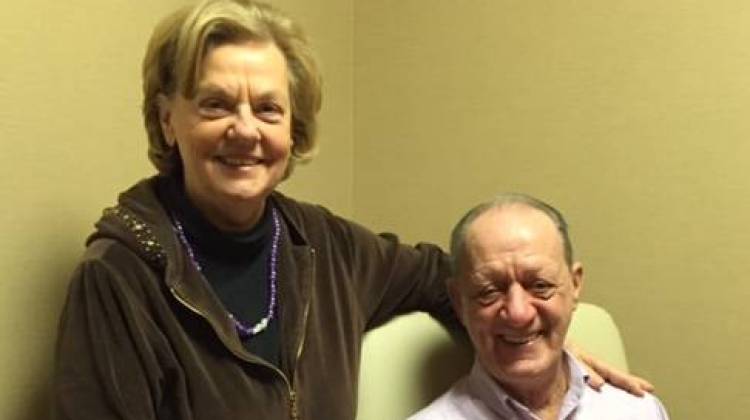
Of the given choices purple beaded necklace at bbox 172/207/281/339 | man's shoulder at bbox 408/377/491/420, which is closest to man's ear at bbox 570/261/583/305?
man's shoulder at bbox 408/377/491/420

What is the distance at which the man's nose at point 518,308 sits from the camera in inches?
64.0

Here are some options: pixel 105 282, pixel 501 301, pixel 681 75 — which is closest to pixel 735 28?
pixel 681 75

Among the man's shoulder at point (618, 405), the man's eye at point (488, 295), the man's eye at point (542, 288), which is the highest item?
the man's eye at point (542, 288)

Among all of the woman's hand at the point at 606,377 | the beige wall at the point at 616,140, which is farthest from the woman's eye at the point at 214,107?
the beige wall at the point at 616,140

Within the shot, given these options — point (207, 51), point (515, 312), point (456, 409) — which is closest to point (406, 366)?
point (456, 409)

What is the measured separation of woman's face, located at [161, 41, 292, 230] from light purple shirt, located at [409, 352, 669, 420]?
1.56 ft

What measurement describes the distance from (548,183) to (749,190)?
1.44 feet

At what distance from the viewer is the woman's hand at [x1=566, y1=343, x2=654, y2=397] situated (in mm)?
1799

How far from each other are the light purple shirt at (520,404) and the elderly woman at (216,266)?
6.4 inches

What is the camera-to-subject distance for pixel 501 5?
239cm

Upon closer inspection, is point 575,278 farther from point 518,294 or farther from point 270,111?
point 270,111

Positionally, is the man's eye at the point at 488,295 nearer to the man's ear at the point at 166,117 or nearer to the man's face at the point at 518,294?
the man's face at the point at 518,294

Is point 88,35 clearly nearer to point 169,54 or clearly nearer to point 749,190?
point 169,54

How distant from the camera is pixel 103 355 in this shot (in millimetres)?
1354
